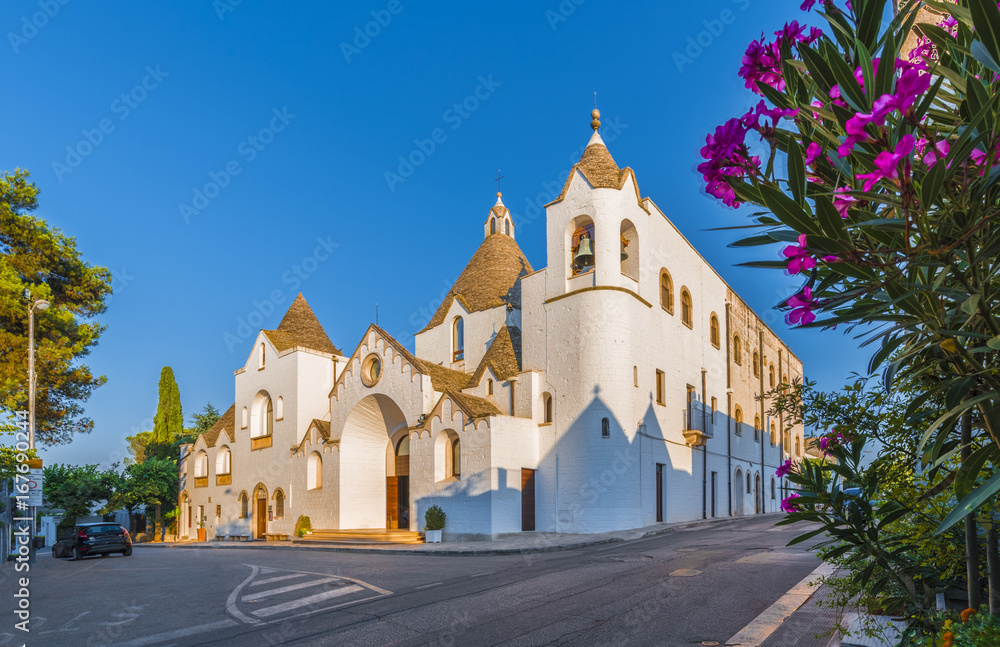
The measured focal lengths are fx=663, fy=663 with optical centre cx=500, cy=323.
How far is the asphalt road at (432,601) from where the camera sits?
307 inches

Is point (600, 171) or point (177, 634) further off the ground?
point (600, 171)

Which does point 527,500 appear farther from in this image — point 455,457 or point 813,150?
point 813,150

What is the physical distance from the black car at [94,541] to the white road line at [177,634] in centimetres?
1708

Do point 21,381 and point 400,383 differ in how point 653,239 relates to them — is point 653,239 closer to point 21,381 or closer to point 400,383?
point 400,383

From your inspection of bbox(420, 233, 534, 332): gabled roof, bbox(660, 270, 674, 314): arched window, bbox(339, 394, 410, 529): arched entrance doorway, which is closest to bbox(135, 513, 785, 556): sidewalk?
bbox(339, 394, 410, 529): arched entrance doorway

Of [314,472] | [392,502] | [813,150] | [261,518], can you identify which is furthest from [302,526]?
[813,150]

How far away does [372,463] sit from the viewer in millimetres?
31094

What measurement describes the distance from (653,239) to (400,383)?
12.7m

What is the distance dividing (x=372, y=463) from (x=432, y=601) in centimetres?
2189

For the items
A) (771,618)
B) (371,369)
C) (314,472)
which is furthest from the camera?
(314,472)

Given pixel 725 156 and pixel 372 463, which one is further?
pixel 372 463

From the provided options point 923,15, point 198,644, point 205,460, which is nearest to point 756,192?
point 923,15

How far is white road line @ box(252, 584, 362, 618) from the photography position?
9688mm

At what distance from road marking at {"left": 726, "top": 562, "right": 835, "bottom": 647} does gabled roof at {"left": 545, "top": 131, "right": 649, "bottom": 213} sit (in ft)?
62.2
